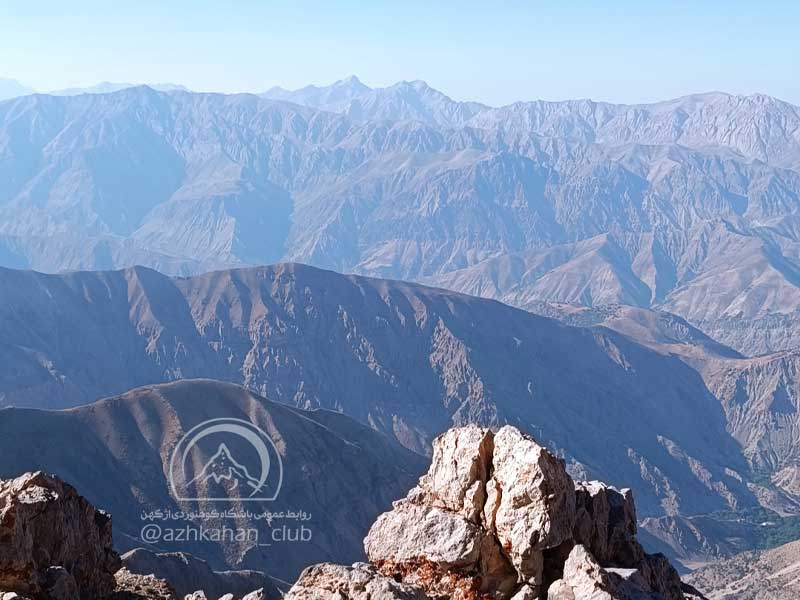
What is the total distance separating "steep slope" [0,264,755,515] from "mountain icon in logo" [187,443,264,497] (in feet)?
232

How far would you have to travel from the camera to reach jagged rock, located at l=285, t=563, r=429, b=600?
55.7ft

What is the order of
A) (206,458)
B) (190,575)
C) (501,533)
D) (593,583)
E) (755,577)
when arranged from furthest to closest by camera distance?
(755,577) → (206,458) → (190,575) → (501,533) → (593,583)

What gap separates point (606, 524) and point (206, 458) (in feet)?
234

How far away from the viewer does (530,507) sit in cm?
1739

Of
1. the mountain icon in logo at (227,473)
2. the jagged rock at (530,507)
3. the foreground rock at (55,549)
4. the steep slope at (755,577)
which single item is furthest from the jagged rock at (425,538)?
the steep slope at (755,577)

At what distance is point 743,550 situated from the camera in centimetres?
12731

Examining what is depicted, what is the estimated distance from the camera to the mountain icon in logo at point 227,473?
8400 centimetres

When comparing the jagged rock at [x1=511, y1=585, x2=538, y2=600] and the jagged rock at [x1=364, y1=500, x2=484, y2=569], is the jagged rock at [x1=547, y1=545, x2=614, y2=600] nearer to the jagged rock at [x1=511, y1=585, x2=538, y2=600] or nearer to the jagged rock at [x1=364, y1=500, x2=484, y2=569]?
the jagged rock at [x1=511, y1=585, x2=538, y2=600]

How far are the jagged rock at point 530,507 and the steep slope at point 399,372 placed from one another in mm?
138488

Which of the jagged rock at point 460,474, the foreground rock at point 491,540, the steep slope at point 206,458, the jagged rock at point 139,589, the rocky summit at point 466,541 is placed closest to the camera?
the foreground rock at point 491,540

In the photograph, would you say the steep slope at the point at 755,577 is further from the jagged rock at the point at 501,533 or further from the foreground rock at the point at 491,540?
the foreground rock at the point at 491,540

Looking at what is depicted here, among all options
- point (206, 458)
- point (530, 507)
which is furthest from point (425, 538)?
point (206, 458)

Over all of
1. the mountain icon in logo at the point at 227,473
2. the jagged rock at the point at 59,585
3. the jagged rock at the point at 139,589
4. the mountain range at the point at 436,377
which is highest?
the mountain range at the point at 436,377

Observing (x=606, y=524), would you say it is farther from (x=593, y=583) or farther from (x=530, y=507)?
(x=593, y=583)
